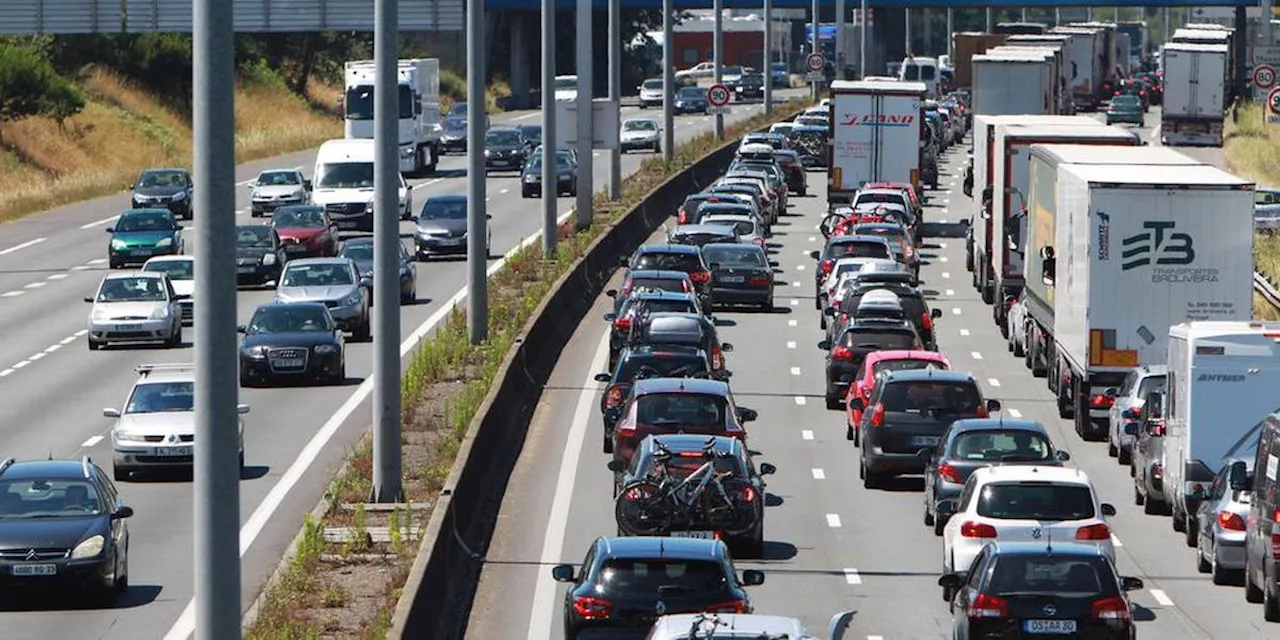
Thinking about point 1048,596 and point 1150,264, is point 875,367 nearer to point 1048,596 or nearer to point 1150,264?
point 1150,264

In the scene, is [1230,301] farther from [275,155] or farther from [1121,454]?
[275,155]

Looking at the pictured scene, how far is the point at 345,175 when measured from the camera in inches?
2680

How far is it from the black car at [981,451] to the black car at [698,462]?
2.23 m

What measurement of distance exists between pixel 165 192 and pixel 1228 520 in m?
51.0

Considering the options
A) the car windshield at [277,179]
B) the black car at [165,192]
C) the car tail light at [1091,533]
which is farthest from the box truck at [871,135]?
the car tail light at [1091,533]

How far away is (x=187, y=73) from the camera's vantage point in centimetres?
11688

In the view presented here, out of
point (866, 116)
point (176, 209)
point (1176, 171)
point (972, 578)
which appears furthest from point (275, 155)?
point (972, 578)

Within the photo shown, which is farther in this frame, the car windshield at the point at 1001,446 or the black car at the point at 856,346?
the black car at the point at 856,346

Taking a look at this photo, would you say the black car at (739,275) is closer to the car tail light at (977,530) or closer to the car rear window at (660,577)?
the car tail light at (977,530)

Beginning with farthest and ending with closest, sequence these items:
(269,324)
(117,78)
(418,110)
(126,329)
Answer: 1. (117,78)
2. (418,110)
3. (126,329)
4. (269,324)

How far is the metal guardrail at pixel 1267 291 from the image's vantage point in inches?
1854

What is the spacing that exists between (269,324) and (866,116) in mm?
31527

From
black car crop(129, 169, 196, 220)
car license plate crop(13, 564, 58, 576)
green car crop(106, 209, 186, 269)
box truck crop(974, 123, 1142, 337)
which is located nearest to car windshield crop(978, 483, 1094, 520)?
car license plate crop(13, 564, 58, 576)

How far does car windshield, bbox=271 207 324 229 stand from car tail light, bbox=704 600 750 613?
1614 inches
